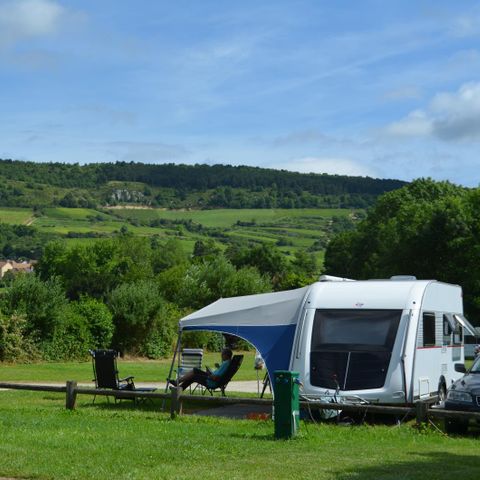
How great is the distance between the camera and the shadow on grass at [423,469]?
32.4 feet

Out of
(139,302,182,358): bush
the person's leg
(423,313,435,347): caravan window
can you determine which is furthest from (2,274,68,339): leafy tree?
(423,313,435,347): caravan window

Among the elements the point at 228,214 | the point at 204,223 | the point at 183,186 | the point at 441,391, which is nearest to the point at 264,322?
the point at 441,391

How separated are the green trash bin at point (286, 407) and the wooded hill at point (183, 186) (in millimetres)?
155679

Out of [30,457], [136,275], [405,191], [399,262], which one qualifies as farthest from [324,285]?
[136,275]

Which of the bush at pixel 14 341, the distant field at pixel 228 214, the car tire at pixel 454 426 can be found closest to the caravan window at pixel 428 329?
the car tire at pixel 454 426

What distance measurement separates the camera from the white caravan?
16062 mm

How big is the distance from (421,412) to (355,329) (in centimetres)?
296

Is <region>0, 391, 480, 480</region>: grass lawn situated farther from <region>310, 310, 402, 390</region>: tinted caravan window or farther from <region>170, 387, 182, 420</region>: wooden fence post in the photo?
<region>310, 310, 402, 390</region>: tinted caravan window

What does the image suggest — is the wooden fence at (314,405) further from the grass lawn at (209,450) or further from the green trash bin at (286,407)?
the green trash bin at (286,407)

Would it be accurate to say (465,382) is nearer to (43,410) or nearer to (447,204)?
(43,410)

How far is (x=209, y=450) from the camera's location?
1148 centimetres

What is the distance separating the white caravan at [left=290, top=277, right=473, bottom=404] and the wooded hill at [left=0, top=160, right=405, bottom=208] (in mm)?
152373

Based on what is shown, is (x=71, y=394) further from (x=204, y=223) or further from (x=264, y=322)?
(x=204, y=223)

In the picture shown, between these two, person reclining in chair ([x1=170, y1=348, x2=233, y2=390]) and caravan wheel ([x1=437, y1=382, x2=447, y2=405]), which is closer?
caravan wheel ([x1=437, y1=382, x2=447, y2=405])
